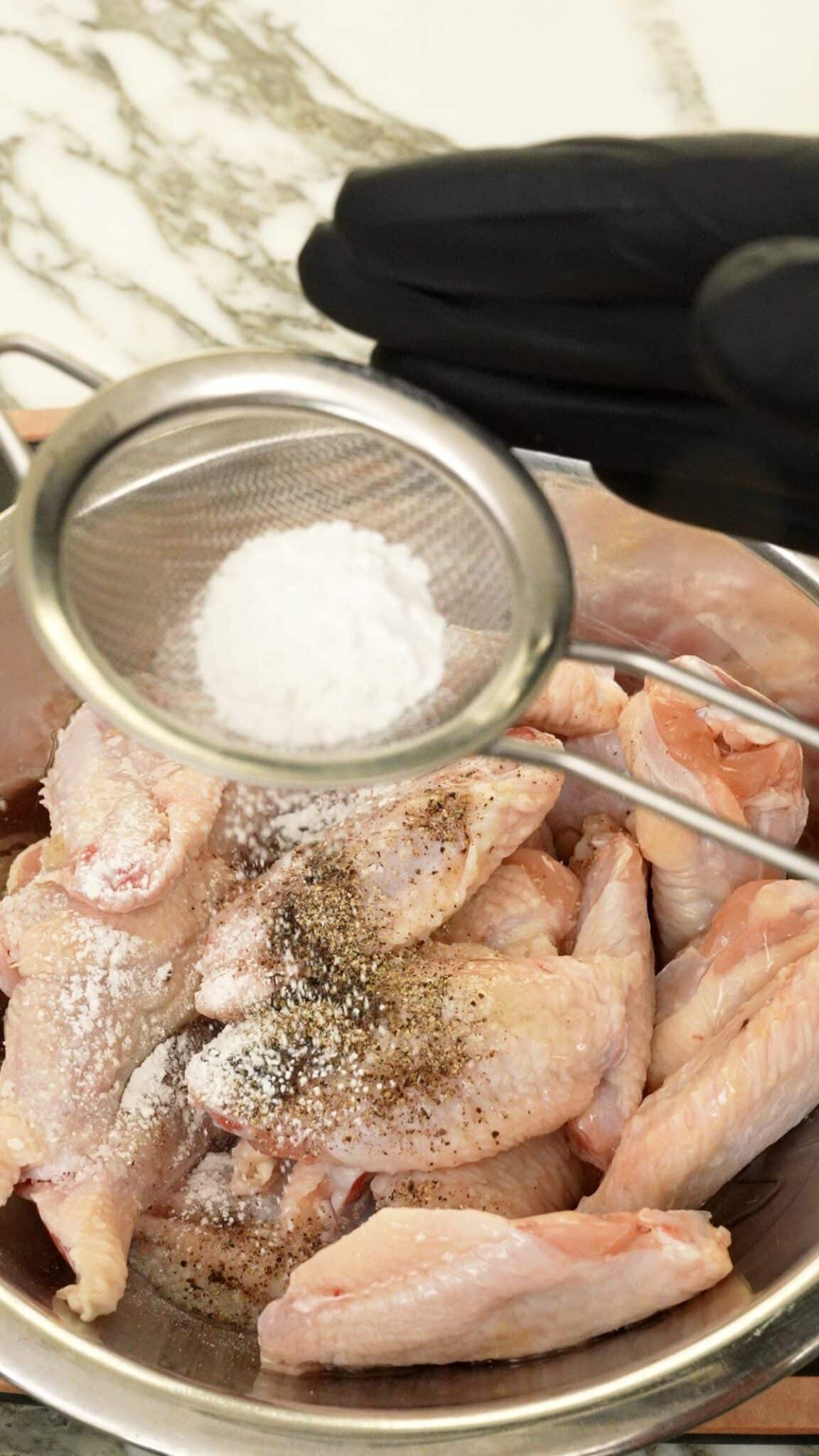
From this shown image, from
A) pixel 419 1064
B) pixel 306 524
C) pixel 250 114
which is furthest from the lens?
pixel 250 114

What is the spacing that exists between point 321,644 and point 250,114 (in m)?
1.47

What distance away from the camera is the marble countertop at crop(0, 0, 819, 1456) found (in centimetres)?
193

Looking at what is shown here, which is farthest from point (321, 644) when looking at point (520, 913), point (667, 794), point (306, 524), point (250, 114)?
point (250, 114)

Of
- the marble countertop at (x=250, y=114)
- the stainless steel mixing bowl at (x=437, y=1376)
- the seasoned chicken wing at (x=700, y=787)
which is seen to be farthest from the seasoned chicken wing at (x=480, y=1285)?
the marble countertop at (x=250, y=114)

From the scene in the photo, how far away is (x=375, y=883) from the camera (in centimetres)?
120

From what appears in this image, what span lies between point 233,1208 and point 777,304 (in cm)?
93

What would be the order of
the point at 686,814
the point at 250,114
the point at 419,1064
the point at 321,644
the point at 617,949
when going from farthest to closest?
the point at 250,114 → the point at 617,949 → the point at 419,1064 → the point at 321,644 → the point at 686,814

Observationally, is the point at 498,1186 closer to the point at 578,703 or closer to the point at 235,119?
the point at 578,703

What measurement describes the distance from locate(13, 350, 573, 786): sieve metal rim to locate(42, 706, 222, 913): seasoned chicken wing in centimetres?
40

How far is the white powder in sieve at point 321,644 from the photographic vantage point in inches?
34.4

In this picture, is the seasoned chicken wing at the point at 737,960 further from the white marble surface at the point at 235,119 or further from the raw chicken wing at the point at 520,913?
the white marble surface at the point at 235,119

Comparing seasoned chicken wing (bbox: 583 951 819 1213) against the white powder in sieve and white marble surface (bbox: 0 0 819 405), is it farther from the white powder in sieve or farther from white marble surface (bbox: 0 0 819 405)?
white marble surface (bbox: 0 0 819 405)

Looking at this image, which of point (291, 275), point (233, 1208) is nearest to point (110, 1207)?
point (233, 1208)

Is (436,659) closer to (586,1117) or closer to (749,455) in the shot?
(749,455)
